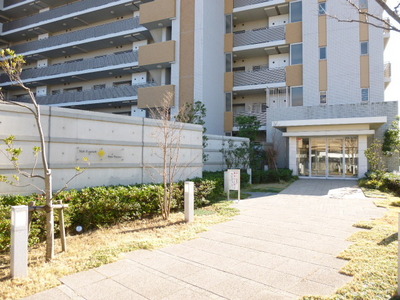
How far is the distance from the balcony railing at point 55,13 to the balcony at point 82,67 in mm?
5065

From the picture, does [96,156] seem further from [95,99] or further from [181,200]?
[95,99]

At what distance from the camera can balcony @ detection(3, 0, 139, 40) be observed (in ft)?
88.6

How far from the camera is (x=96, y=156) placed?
26.7ft

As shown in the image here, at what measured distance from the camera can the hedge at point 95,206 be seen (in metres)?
5.62

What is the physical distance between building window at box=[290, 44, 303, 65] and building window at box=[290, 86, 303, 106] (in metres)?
1.99

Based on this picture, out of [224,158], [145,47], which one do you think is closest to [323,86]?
[224,158]

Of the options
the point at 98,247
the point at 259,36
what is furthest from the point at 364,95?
the point at 98,247

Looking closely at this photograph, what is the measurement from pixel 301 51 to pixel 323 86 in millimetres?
3277

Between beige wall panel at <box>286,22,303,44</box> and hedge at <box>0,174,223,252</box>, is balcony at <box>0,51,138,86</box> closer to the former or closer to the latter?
beige wall panel at <box>286,22,303,44</box>

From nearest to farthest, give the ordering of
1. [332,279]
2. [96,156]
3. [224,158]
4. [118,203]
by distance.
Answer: [332,279] → [118,203] → [96,156] → [224,158]

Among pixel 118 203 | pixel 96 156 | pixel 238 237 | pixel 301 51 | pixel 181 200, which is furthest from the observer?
pixel 301 51

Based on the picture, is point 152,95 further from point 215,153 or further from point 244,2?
point 244,2

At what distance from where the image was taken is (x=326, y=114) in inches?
773

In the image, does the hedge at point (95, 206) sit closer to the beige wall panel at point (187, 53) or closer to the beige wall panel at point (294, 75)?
the beige wall panel at point (187, 53)
